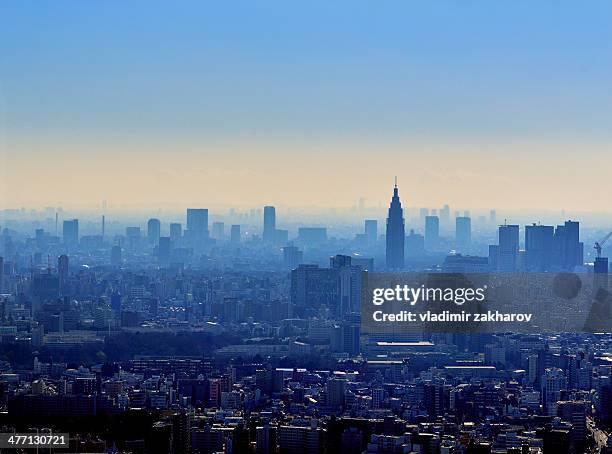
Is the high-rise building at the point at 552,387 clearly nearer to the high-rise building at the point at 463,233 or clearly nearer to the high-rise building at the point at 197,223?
the high-rise building at the point at 463,233

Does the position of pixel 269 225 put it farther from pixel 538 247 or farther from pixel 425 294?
pixel 425 294

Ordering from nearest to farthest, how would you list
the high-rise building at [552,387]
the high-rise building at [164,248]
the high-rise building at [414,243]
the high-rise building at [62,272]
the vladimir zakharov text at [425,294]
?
the vladimir zakharov text at [425,294]
the high-rise building at [552,387]
the high-rise building at [414,243]
the high-rise building at [62,272]
the high-rise building at [164,248]

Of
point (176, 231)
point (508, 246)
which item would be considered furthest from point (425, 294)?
point (176, 231)

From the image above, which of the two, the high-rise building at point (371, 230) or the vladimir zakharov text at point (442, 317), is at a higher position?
the high-rise building at point (371, 230)

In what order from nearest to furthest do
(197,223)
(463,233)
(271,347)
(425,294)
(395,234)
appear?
(425,294)
(271,347)
(463,233)
(395,234)
(197,223)

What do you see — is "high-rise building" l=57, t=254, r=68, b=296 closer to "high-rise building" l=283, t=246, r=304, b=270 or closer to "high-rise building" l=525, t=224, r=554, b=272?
"high-rise building" l=283, t=246, r=304, b=270

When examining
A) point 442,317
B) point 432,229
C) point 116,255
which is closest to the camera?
point 442,317

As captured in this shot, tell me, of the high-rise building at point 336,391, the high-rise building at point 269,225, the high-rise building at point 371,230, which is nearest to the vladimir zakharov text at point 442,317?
the high-rise building at point 336,391
